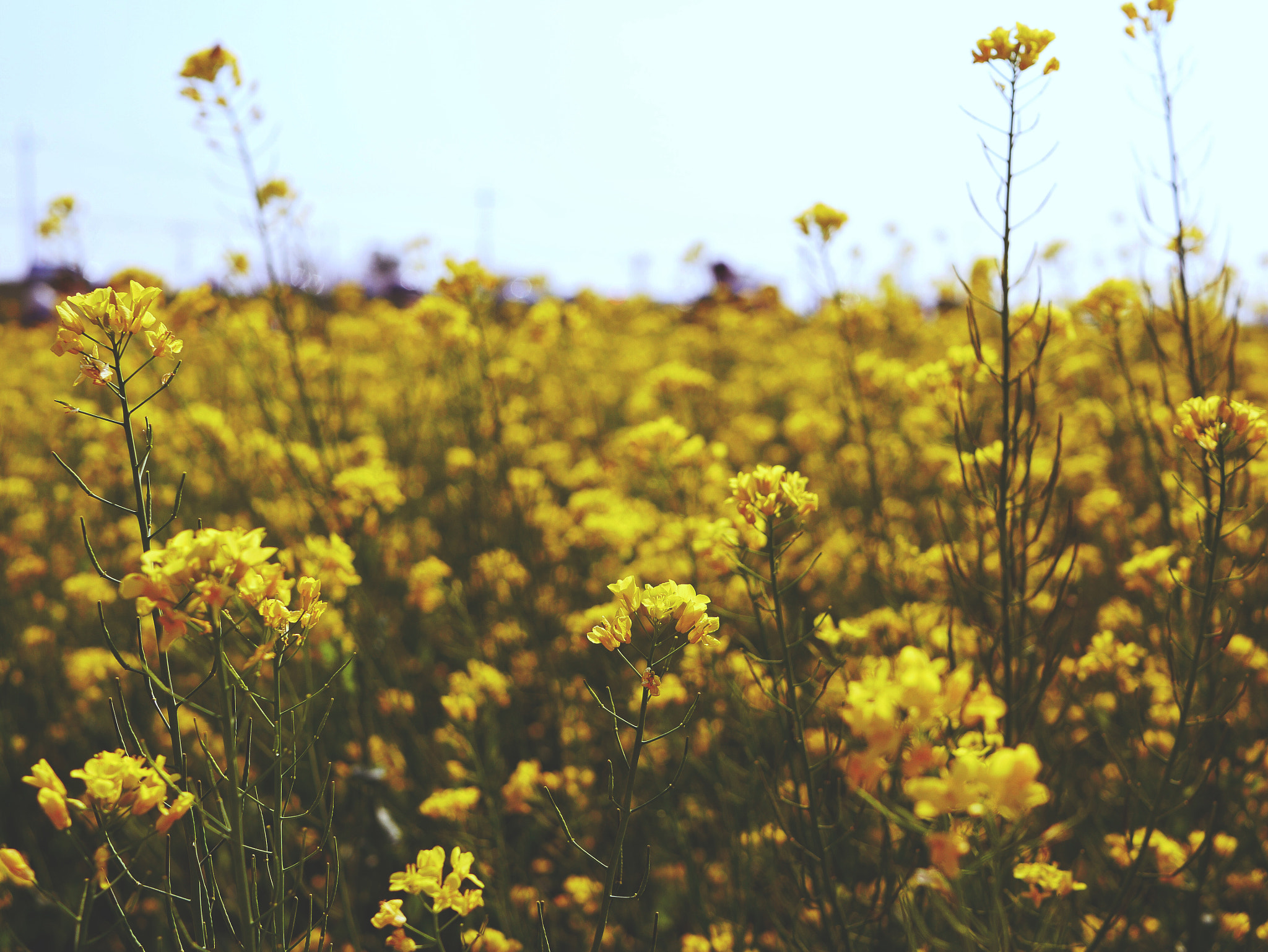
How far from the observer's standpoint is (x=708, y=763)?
103 inches

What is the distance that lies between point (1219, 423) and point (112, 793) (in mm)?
1987

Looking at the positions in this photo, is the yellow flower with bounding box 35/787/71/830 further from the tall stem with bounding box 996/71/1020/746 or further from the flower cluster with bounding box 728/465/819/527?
the tall stem with bounding box 996/71/1020/746

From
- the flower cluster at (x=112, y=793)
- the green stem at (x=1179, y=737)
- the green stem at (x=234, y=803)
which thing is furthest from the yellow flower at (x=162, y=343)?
the green stem at (x=1179, y=737)

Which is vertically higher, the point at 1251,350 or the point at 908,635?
the point at 1251,350

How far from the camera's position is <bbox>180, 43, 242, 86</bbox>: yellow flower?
2648mm

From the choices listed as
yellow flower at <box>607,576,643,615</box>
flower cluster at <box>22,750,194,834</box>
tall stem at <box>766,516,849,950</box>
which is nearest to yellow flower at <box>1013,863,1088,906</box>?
tall stem at <box>766,516,849,950</box>

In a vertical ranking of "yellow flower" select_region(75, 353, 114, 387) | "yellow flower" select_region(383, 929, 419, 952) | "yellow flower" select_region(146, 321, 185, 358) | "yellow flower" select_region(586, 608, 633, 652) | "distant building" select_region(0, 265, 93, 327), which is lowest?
"yellow flower" select_region(383, 929, 419, 952)

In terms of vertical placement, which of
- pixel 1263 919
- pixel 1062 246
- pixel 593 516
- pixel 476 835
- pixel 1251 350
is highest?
pixel 1062 246

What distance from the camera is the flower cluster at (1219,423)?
4.87 feet

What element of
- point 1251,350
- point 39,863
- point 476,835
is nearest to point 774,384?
point 1251,350

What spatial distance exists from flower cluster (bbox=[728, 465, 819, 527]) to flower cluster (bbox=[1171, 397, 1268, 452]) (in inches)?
30.2

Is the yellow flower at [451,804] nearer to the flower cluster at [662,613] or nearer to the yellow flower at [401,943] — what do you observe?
the yellow flower at [401,943]

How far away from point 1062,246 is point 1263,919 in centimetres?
614

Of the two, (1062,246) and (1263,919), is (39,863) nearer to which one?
(1263,919)
